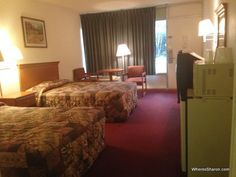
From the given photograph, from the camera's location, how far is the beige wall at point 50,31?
419cm

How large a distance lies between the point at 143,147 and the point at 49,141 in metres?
1.49

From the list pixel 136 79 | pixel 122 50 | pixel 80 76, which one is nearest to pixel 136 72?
pixel 136 79

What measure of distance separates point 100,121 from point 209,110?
1.34m

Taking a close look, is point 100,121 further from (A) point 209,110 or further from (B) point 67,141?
(A) point 209,110

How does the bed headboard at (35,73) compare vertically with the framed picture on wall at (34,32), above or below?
below

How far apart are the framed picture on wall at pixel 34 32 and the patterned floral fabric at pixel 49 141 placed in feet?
6.85

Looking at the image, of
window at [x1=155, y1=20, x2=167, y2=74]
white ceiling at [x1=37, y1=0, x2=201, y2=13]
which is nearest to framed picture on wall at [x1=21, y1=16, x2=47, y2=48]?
white ceiling at [x1=37, y1=0, x2=201, y2=13]

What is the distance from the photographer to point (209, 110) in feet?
6.67

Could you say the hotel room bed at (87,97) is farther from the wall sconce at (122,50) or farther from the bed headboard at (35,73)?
the wall sconce at (122,50)

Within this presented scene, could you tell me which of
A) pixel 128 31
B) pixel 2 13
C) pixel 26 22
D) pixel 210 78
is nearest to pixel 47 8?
pixel 26 22

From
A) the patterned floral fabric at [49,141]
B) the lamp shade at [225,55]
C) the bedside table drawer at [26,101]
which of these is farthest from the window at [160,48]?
the lamp shade at [225,55]

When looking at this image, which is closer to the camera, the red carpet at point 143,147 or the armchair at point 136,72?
the red carpet at point 143,147

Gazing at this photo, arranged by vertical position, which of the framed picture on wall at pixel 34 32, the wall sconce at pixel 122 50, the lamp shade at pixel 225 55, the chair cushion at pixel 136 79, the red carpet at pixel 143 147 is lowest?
the red carpet at pixel 143 147

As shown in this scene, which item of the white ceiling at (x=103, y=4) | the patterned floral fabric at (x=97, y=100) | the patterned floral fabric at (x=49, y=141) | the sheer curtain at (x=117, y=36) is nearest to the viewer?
the patterned floral fabric at (x=49, y=141)
